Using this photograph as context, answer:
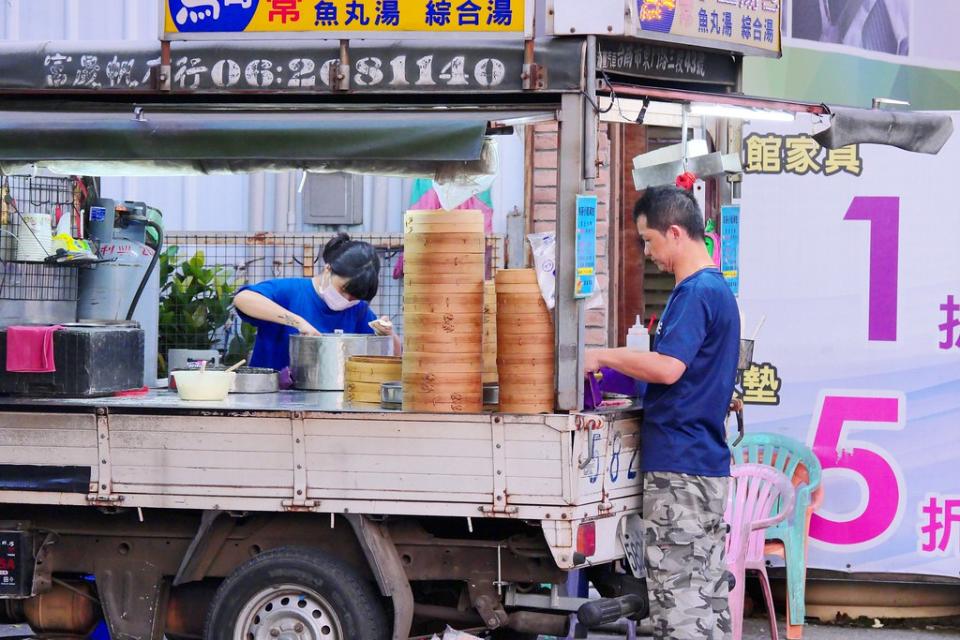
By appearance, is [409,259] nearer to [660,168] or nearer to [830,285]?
[660,168]

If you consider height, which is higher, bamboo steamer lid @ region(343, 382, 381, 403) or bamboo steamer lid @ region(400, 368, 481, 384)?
bamboo steamer lid @ region(400, 368, 481, 384)

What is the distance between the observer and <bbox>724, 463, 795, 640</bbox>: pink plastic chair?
7305mm

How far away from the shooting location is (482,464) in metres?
5.41

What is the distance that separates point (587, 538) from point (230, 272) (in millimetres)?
5768

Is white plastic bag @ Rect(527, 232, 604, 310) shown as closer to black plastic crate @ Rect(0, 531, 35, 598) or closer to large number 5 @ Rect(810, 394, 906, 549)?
black plastic crate @ Rect(0, 531, 35, 598)

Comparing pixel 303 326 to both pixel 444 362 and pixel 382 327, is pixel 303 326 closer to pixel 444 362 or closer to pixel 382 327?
pixel 382 327

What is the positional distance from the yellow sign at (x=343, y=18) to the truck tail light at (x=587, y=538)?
2.04 m

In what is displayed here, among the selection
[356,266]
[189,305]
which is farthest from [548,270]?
[189,305]

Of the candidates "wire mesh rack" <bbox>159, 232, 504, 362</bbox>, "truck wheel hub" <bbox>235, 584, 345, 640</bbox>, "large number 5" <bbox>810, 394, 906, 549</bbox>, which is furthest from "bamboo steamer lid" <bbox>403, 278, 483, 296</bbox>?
"wire mesh rack" <bbox>159, 232, 504, 362</bbox>

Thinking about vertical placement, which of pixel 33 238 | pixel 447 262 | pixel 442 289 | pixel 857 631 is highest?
pixel 33 238

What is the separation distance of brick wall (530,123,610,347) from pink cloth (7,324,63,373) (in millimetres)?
3704

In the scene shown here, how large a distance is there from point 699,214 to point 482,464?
143 centimetres

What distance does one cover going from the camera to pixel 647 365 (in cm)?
544

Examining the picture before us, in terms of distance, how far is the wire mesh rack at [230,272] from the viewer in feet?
33.7
